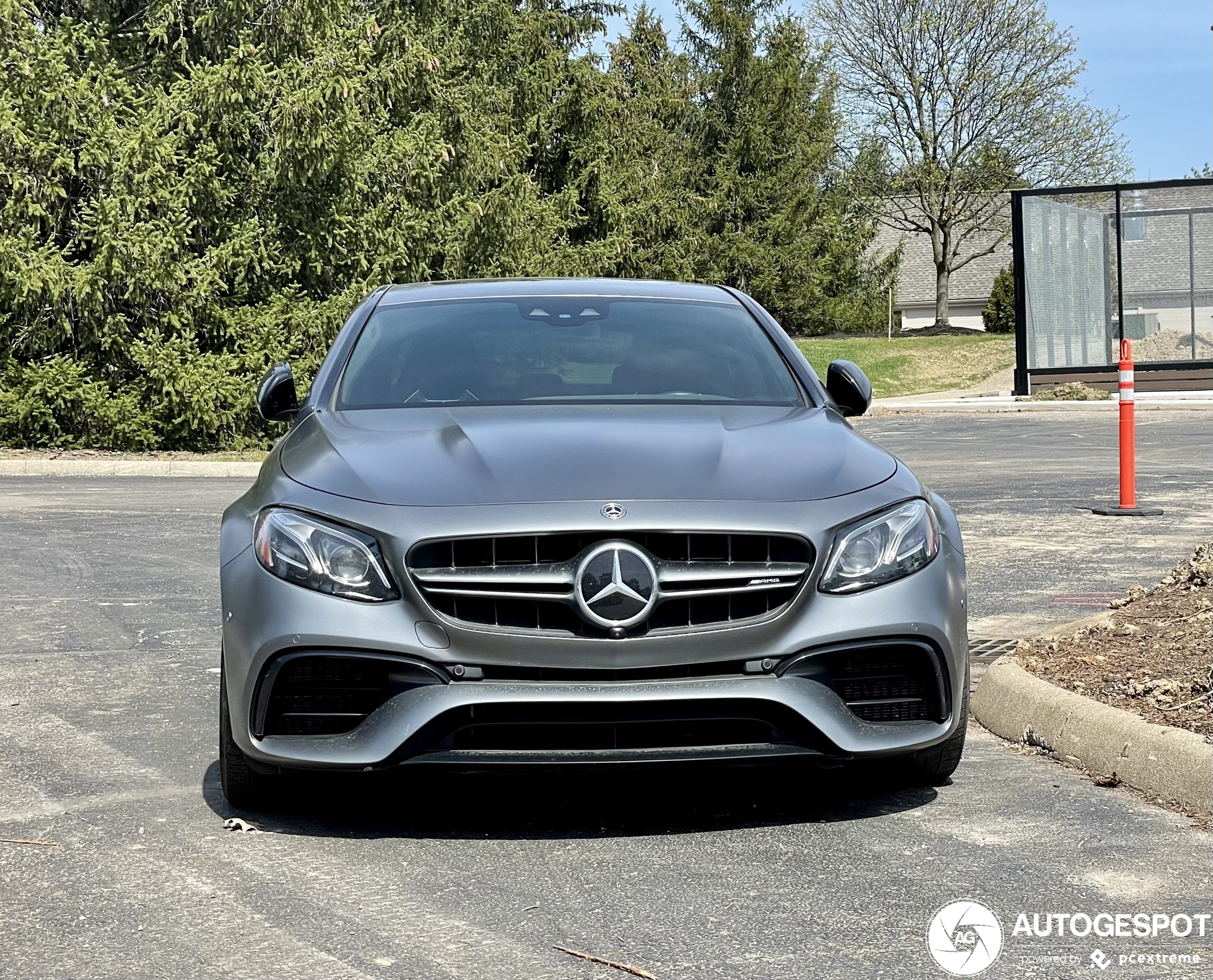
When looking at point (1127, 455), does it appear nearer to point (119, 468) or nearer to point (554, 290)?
point (554, 290)

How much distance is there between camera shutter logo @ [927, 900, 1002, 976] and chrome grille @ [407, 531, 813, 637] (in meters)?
0.87

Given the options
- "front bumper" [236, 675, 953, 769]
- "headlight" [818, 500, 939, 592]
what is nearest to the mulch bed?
"headlight" [818, 500, 939, 592]

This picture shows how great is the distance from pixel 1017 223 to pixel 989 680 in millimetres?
27684

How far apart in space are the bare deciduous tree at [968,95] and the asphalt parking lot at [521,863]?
1961 inches

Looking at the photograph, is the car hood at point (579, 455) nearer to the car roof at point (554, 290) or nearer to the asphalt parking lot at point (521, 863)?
the asphalt parking lot at point (521, 863)

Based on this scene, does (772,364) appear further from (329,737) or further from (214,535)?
(214,535)

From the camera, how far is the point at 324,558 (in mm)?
4273

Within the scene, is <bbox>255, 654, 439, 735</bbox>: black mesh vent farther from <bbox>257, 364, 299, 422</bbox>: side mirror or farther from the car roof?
the car roof

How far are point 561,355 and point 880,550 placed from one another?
1.66 m

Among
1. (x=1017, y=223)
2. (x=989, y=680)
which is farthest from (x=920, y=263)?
(x=989, y=680)

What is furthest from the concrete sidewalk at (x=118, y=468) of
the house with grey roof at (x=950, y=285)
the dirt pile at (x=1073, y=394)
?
the house with grey roof at (x=950, y=285)

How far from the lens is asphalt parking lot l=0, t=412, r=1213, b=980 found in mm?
3490

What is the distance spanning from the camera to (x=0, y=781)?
508cm

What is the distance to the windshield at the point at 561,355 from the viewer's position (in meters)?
5.49
